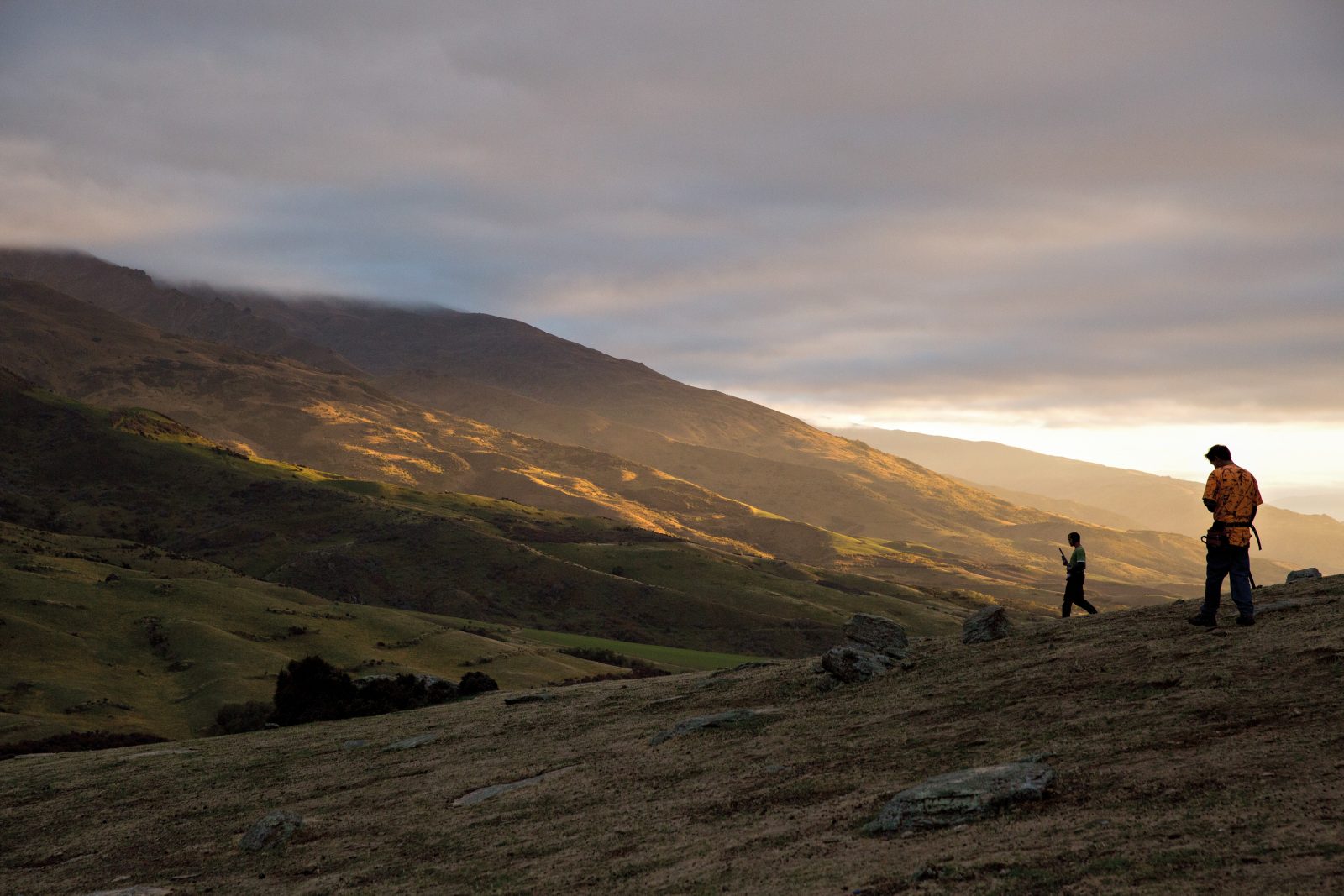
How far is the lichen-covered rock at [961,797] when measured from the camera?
1480 cm

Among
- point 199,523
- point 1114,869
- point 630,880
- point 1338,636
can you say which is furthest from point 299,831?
point 199,523

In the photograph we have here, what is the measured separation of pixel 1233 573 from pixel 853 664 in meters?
10.8

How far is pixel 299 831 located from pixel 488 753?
761 cm

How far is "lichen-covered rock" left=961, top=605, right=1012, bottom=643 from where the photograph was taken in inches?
1236

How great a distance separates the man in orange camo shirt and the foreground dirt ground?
116cm

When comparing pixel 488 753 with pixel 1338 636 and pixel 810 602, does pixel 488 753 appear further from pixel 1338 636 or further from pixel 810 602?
pixel 810 602

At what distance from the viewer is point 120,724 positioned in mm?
53625

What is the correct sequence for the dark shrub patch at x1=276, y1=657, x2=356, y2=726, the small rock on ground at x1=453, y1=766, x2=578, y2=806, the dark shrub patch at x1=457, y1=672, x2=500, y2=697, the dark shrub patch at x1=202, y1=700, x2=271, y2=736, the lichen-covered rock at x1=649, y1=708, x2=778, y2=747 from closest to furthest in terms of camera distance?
the small rock on ground at x1=453, y1=766, x2=578, y2=806 → the lichen-covered rock at x1=649, y1=708, x2=778, y2=747 → the dark shrub patch at x1=276, y1=657, x2=356, y2=726 → the dark shrub patch at x1=202, y1=700, x2=271, y2=736 → the dark shrub patch at x1=457, y1=672, x2=500, y2=697

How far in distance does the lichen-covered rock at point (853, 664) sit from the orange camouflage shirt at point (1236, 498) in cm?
1048

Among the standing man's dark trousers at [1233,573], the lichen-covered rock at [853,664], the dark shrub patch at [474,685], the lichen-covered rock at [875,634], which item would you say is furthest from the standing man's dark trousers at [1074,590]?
the dark shrub patch at [474,685]

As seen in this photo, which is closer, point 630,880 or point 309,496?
point 630,880

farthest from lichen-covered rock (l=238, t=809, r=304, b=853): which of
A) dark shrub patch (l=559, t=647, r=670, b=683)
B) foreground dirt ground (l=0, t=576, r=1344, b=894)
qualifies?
dark shrub patch (l=559, t=647, r=670, b=683)

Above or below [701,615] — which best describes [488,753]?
above

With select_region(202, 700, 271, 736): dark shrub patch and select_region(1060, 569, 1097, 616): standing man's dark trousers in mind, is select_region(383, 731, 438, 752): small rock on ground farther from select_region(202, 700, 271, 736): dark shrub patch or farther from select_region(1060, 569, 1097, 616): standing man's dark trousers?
select_region(1060, 569, 1097, 616): standing man's dark trousers
